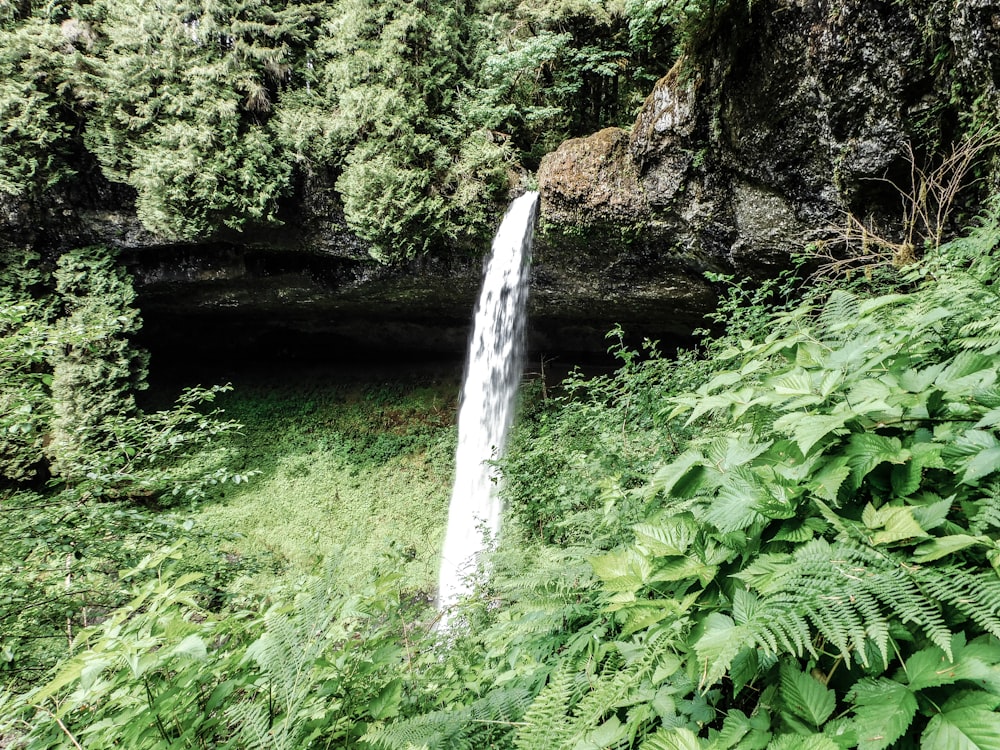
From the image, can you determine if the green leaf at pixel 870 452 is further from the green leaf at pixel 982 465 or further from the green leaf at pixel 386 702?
the green leaf at pixel 386 702

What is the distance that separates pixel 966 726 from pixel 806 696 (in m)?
0.23

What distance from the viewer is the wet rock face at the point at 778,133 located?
4.23 m

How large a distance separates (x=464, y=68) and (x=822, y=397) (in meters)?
8.89

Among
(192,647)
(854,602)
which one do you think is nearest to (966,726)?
(854,602)

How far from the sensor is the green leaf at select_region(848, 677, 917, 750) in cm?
75

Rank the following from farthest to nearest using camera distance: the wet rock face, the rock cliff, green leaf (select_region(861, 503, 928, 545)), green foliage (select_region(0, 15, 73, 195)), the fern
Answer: green foliage (select_region(0, 15, 73, 195)) < the rock cliff < the wet rock face < the fern < green leaf (select_region(861, 503, 928, 545))

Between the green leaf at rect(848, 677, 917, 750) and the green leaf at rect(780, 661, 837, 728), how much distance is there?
43mm

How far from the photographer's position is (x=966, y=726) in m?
0.72

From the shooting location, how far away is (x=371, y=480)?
10461 mm

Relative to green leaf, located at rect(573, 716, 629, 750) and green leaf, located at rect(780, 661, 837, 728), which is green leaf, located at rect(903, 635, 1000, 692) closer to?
green leaf, located at rect(780, 661, 837, 728)

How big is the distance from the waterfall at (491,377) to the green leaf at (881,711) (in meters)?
6.95

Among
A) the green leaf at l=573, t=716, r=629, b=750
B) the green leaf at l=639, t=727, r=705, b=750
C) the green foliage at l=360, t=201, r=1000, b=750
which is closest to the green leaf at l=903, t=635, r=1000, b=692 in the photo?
the green foliage at l=360, t=201, r=1000, b=750

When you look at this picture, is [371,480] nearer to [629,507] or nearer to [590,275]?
[590,275]

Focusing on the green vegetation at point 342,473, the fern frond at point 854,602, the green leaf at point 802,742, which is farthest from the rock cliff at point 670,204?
the green leaf at point 802,742
